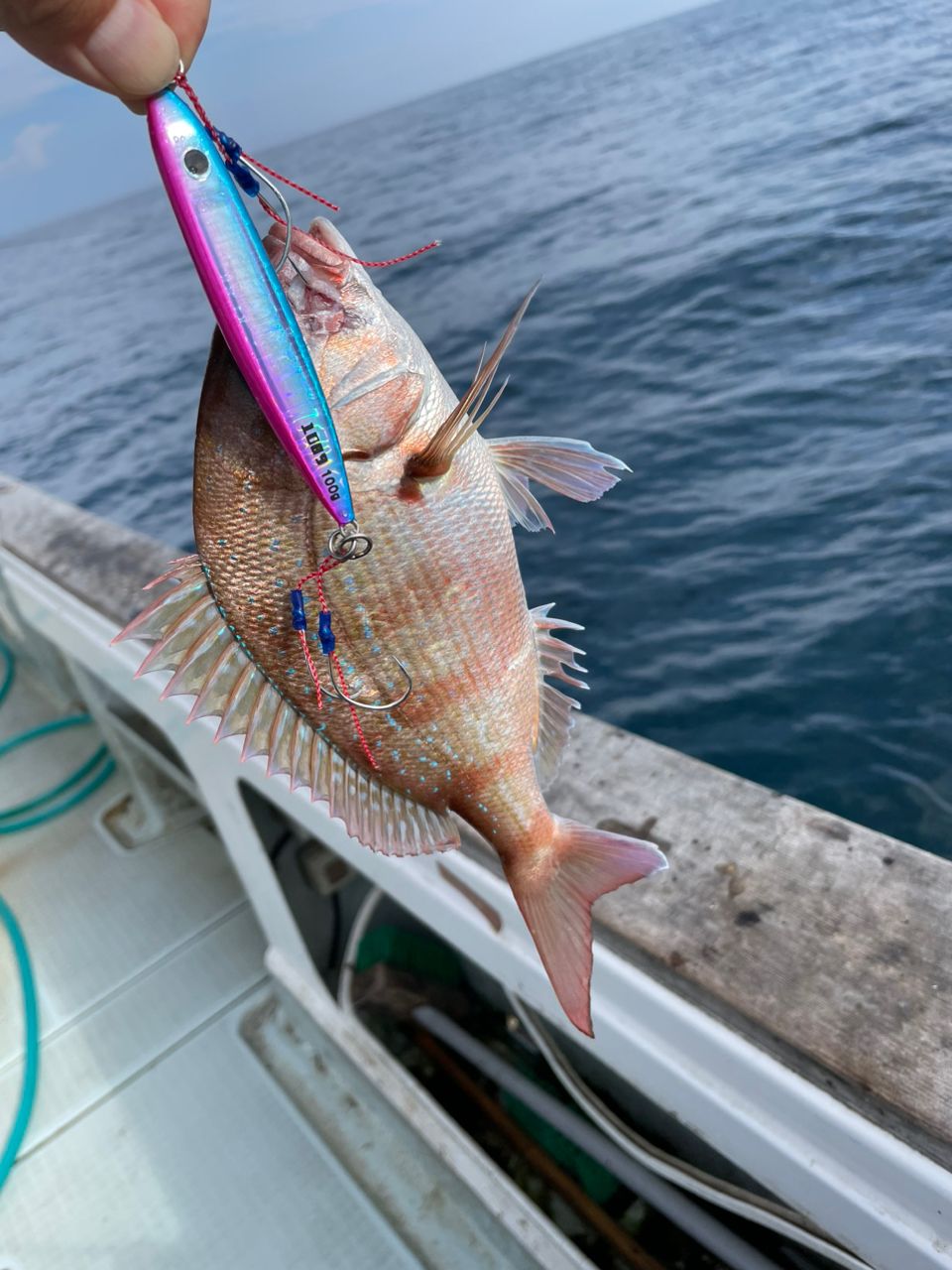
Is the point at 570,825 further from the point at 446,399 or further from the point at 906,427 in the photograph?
the point at 906,427

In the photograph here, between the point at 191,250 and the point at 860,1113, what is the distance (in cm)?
150

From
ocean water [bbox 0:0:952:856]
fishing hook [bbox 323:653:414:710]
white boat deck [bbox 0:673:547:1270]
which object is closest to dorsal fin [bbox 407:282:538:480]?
fishing hook [bbox 323:653:414:710]

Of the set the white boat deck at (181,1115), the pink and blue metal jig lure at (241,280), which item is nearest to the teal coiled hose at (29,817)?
the white boat deck at (181,1115)

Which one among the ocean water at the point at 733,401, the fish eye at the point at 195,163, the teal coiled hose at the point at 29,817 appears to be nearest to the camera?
the fish eye at the point at 195,163

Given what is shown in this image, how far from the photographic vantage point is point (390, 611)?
1.14 meters

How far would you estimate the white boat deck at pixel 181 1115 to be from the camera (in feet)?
9.25

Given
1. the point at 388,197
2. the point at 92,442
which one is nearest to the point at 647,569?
the point at 92,442

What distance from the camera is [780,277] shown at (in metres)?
8.42

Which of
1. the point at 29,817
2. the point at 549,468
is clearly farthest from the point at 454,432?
the point at 29,817

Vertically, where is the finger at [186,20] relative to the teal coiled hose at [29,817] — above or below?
above

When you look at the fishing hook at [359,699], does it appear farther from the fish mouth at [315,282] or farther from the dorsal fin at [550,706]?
the fish mouth at [315,282]

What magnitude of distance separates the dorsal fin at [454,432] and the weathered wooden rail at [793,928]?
3.50 feet

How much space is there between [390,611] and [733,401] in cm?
613

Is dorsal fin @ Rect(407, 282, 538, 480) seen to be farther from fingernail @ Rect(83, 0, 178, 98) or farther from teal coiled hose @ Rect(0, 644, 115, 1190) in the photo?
teal coiled hose @ Rect(0, 644, 115, 1190)
